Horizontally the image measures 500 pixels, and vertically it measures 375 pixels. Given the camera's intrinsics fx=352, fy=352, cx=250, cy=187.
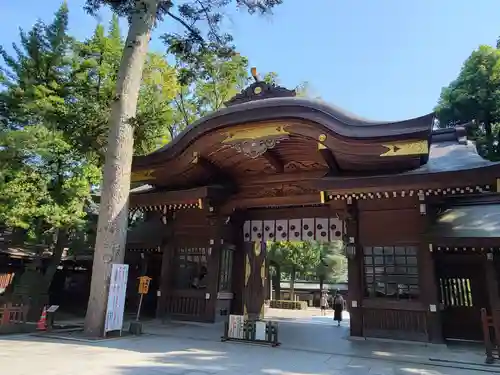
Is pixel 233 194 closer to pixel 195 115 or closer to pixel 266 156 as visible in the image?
pixel 266 156

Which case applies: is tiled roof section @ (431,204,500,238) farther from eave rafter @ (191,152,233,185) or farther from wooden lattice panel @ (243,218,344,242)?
eave rafter @ (191,152,233,185)

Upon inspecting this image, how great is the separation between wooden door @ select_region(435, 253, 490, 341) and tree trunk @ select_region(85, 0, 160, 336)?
7.74 meters

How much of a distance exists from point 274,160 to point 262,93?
73.8 inches

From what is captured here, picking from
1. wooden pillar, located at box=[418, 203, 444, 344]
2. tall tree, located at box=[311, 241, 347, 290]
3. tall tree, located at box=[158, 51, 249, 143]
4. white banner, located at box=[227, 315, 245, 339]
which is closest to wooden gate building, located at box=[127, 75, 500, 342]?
wooden pillar, located at box=[418, 203, 444, 344]

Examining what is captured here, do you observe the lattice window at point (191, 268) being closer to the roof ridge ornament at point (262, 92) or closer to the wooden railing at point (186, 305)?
the wooden railing at point (186, 305)

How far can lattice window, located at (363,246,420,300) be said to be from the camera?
8211mm

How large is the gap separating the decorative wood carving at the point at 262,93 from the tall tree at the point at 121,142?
95.7 inches

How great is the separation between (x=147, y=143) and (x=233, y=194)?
5383 mm

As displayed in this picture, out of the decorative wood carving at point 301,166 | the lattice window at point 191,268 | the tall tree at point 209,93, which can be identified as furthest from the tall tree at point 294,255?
the decorative wood carving at point 301,166

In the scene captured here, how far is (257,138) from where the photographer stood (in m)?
8.88

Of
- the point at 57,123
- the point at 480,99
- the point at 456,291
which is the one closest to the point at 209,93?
the point at 57,123

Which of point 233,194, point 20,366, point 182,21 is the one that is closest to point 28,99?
point 182,21

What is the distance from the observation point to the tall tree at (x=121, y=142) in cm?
777

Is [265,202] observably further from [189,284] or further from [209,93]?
[209,93]
